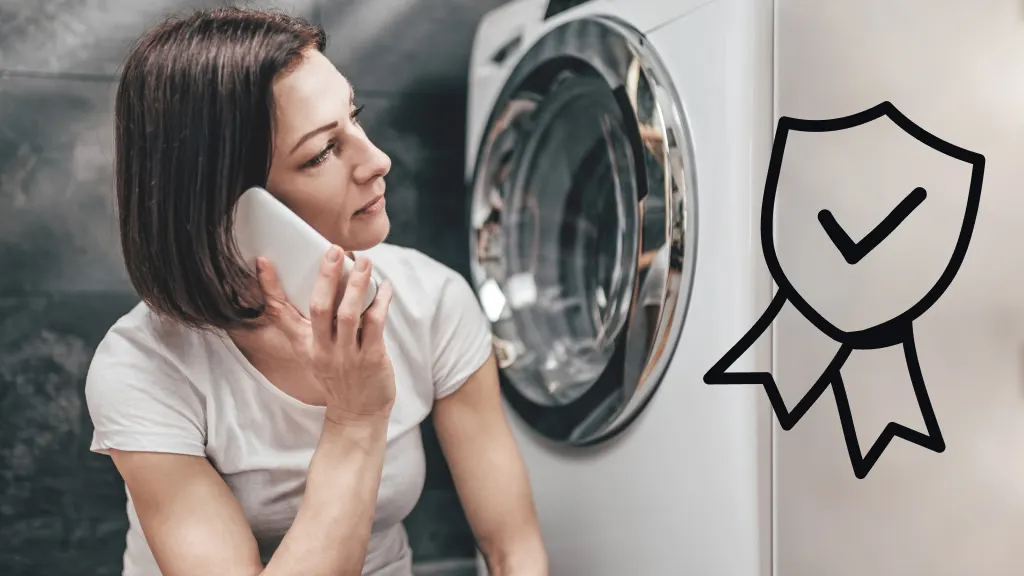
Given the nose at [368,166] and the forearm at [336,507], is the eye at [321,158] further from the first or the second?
the forearm at [336,507]

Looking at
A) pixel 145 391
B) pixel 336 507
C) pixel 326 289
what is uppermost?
pixel 326 289

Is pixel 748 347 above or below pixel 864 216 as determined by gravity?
below

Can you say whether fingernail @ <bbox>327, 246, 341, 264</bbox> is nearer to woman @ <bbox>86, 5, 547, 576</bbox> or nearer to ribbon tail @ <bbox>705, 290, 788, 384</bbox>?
woman @ <bbox>86, 5, 547, 576</bbox>

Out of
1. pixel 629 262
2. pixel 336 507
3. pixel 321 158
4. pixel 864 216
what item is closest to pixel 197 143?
pixel 321 158

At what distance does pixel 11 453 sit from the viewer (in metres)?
0.93

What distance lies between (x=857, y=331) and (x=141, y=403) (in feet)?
2.31

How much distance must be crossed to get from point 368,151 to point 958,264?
0.60 metres

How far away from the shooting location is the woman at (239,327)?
0.75 metres

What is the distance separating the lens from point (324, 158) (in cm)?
78

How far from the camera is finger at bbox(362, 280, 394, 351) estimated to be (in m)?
0.77

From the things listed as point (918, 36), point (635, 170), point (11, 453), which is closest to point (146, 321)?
point (11, 453)

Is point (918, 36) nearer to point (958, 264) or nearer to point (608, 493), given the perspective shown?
point (958, 264)

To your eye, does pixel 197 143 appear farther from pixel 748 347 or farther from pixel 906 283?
pixel 906 283

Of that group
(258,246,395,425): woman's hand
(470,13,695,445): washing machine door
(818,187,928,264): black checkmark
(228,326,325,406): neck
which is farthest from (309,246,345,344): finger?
(818,187,928,264): black checkmark
